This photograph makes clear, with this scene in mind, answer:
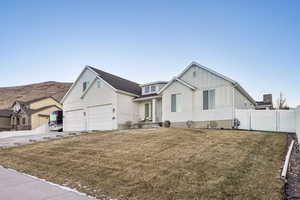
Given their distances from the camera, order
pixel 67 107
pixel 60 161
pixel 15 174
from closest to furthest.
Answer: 1. pixel 15 174
2. pixel 60 161
3. pixel 67 107

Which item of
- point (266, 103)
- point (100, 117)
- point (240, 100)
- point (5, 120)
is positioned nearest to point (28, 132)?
point (100, 117)

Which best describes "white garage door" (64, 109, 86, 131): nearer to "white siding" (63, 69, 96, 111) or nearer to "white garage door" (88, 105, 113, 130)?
"white siding" (63, 69, 96, 111)

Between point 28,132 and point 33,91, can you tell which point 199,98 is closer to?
point 28,132

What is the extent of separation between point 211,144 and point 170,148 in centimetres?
203

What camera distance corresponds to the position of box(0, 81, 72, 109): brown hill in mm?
81875

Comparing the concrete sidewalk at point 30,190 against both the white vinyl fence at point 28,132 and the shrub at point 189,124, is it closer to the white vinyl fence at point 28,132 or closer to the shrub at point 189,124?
the shrub at point 189,124

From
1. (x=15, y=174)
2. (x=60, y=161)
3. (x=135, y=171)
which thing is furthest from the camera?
(x=60, y=161)

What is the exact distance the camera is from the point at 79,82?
26172mm

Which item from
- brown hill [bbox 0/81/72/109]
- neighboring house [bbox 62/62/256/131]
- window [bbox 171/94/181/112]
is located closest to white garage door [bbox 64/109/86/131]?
neighboring house [bbox 62/62/256/131]

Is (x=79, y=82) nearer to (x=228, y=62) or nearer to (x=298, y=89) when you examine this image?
(x=228, y=62)

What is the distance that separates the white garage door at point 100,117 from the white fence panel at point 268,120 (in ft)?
38.7

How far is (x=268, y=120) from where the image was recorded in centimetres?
1684

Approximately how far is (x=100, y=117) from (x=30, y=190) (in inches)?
686

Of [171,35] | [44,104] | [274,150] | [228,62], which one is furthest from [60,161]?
[44,104]
